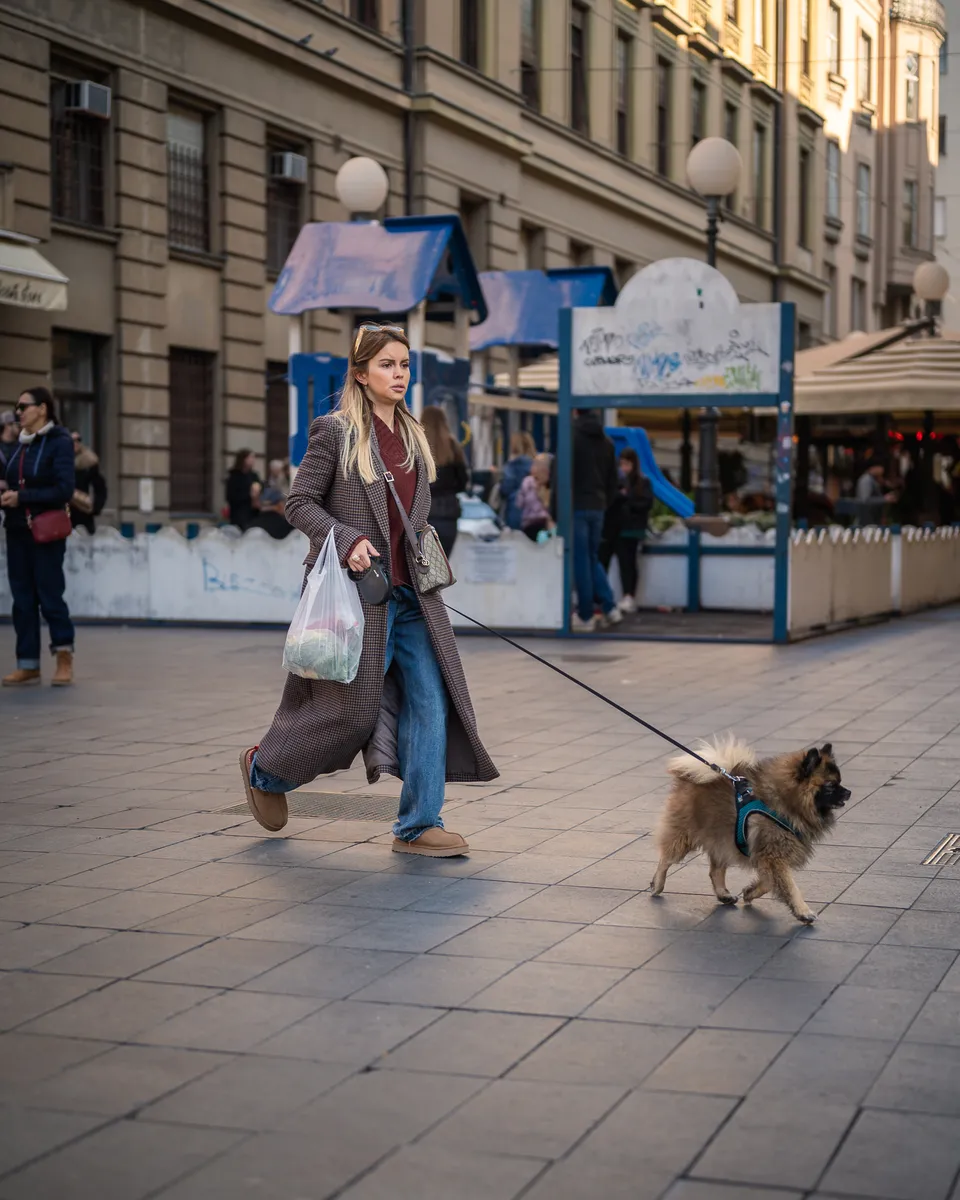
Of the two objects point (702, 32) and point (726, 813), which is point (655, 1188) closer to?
point (726, 813)

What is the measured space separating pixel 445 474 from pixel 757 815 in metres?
9.74

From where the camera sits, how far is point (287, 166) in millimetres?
26766

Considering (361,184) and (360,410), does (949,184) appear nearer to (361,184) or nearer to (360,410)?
(361,184)

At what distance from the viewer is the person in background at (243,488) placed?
72.6 feet

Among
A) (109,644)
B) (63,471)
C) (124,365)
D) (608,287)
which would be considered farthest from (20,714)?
(608,287)

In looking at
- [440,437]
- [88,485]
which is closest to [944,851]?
[440,437]

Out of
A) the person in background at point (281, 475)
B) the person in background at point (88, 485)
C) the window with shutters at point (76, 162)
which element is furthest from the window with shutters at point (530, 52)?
the person in background at point (88, 485)

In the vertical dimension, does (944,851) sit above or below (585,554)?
below

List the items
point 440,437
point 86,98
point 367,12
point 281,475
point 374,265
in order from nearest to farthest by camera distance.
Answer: point 440,437 < point 374,265 < point 86,98 < point 281,475 < point 367,12

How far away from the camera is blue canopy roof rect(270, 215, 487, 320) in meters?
18.5

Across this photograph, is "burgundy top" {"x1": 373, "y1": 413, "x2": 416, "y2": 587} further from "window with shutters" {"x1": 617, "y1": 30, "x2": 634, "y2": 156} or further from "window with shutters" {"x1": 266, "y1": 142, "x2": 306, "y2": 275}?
"window with shutters" {"x1": 617, "y1": 30, "x2": 634, "y2": 156}

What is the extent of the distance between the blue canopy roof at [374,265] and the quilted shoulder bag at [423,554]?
11.9 meters

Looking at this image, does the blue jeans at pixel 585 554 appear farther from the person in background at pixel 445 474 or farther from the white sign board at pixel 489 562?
the person in background at pixel 445 474

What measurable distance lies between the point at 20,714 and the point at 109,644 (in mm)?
4676
